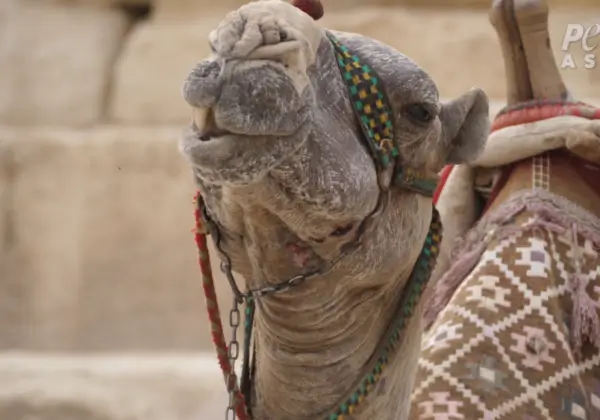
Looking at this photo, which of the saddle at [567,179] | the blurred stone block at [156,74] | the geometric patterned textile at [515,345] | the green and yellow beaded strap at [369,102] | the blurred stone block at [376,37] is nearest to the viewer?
the green and yellow beaded strap at [369,102]

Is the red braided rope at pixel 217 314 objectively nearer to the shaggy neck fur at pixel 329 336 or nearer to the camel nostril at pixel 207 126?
the shaggy neck fur at pixel 329 336

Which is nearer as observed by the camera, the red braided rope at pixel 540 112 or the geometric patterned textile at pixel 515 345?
the geometric patterned textile at pixel 515 345

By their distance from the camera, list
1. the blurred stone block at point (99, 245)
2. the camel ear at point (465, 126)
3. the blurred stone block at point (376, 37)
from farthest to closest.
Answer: the blurred stone block at point (376, 37) < the blurred stone block at point (99, 245) < the camel ear at point (465, 126)

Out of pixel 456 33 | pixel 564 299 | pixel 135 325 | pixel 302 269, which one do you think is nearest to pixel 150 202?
pixel 135 325

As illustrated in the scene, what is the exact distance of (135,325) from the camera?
3100 mm

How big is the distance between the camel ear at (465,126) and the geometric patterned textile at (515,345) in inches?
14.5

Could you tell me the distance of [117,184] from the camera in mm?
3186

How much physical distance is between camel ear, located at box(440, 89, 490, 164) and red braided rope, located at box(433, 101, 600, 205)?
506mm

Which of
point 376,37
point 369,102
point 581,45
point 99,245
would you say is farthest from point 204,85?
point 376,37

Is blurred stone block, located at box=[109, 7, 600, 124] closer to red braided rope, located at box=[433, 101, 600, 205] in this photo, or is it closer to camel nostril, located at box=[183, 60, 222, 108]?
red braided rope, located at box=[433, 101, 600, 205]

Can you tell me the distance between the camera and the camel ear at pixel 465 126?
1.04m

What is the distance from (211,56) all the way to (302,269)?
0.22 metres

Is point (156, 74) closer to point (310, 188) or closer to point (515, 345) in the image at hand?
point (515, 345)

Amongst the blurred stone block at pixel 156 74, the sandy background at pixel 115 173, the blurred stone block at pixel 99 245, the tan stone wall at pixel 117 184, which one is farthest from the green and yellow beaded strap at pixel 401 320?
the blurred stone block at pixel 156 74
